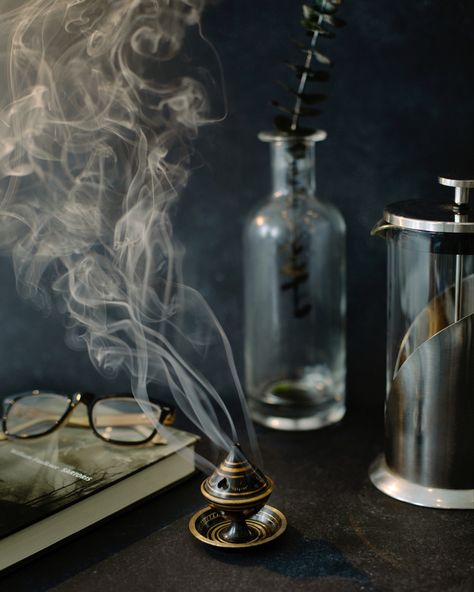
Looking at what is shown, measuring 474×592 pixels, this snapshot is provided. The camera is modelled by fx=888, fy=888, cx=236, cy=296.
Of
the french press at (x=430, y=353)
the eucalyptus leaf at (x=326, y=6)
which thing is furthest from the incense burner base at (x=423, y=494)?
the eucalyptus leaf at (x=326, y=6)

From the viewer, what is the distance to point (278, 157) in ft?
4.66

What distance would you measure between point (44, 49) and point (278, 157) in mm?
410

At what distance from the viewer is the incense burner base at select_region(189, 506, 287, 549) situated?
106 cm

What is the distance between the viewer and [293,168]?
1414mm

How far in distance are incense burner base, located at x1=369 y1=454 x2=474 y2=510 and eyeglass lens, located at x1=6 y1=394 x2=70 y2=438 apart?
483mm

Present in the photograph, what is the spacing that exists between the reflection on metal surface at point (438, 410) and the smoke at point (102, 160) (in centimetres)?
31

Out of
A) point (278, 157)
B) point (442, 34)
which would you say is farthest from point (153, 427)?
point (442, 34)

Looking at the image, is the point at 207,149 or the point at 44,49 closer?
the point at 44,49

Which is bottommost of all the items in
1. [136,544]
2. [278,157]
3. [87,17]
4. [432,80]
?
[136,544]

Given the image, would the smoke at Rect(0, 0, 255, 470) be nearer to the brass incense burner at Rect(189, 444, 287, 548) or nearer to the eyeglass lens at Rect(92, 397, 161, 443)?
the eyeglass lens at Rect(92, 397, 161, 443)

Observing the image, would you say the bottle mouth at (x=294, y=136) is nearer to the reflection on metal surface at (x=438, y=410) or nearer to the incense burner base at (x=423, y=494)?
the reflection on metal surface at (x=438, y=410)

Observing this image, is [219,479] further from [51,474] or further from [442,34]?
[442,34]

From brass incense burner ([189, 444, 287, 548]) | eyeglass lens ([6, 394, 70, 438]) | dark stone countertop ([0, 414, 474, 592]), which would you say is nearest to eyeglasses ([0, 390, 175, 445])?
eyeglass lens ([6, 394, 70, 438])

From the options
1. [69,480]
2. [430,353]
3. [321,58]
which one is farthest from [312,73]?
[69,480]
